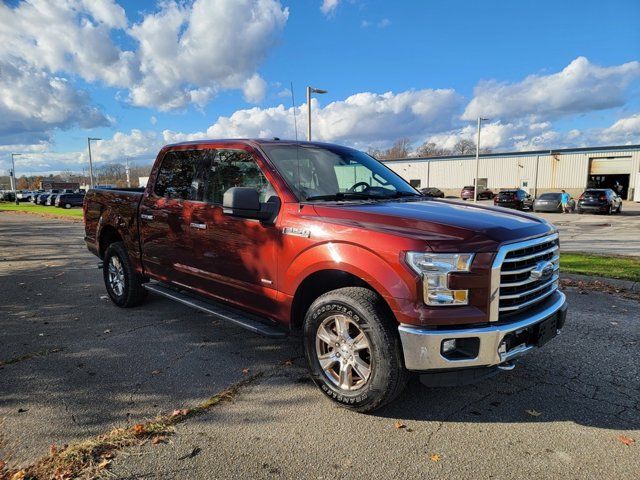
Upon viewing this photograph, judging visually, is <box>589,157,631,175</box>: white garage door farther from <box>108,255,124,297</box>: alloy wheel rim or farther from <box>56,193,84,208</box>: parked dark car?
<box>108,255,124,297</box>: alloy wheel rim

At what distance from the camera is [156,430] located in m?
2.90

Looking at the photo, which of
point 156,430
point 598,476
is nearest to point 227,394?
point 156,430

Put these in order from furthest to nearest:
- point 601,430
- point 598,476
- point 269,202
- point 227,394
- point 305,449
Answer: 1. point 269,202
2. point 227,394
3. point 601,430
4. point 305,449
5. point 598,476

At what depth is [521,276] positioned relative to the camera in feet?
9.83

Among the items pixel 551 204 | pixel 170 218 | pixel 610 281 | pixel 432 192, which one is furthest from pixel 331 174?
pixel 432 192

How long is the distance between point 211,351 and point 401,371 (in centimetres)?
212

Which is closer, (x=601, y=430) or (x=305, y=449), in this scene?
(x=305, y=449)

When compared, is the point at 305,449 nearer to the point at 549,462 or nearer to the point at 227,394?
the point at 227,394

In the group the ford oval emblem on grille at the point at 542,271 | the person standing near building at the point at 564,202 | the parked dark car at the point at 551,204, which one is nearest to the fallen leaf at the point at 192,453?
the ford oval emblem on grille at the point at 542,271

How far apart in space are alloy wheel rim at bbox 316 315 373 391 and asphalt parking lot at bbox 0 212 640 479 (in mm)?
234

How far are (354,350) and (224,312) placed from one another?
58.7 inches

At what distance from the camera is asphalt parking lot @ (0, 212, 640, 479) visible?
8.54 feet

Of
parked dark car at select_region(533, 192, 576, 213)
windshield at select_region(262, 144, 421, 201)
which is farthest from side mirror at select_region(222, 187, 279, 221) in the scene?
parked dark car at select_region(533, 192, 576, 213)

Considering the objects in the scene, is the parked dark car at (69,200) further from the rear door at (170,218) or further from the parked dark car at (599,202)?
the rear door at (170,218)
